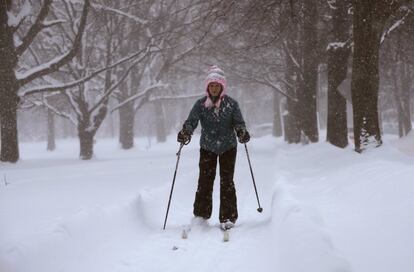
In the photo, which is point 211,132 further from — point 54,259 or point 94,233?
point 54,259

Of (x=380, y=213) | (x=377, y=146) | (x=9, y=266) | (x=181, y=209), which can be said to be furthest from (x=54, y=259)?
(x=377, y=146)

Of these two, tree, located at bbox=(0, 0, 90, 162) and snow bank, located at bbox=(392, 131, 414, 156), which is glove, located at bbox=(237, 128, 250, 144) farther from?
snow bank, located at bbox=(392, 131, 414, 156)

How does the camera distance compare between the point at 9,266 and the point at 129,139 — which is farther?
the point at 129,139

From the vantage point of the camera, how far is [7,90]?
11438 millimetres

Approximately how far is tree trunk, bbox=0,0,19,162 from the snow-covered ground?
3904 millimetres

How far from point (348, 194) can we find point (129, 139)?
61.1 ft

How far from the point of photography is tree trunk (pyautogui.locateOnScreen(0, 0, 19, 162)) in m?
11.3

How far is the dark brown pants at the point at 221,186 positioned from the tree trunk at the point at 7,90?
24.4 ft

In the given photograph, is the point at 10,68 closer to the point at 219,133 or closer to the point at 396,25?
the point at 219,133

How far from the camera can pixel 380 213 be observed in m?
3.79

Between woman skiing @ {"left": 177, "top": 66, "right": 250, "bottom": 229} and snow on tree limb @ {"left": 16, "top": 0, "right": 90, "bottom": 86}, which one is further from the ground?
snow on tree limb @ {"left": 16, "top": 0, "right": 90, "bottom": 86}

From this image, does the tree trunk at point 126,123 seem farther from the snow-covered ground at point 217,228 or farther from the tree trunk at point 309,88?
the snow-covered ground at point 217,228

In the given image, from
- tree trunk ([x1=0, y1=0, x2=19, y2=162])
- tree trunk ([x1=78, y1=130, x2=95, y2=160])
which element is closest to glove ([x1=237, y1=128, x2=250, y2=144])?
tree trunk ([x1=0, y1=0, x2=19, y2=162])

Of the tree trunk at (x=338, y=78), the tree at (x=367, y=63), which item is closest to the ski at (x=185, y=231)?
the tree at (x=367, y=63)
